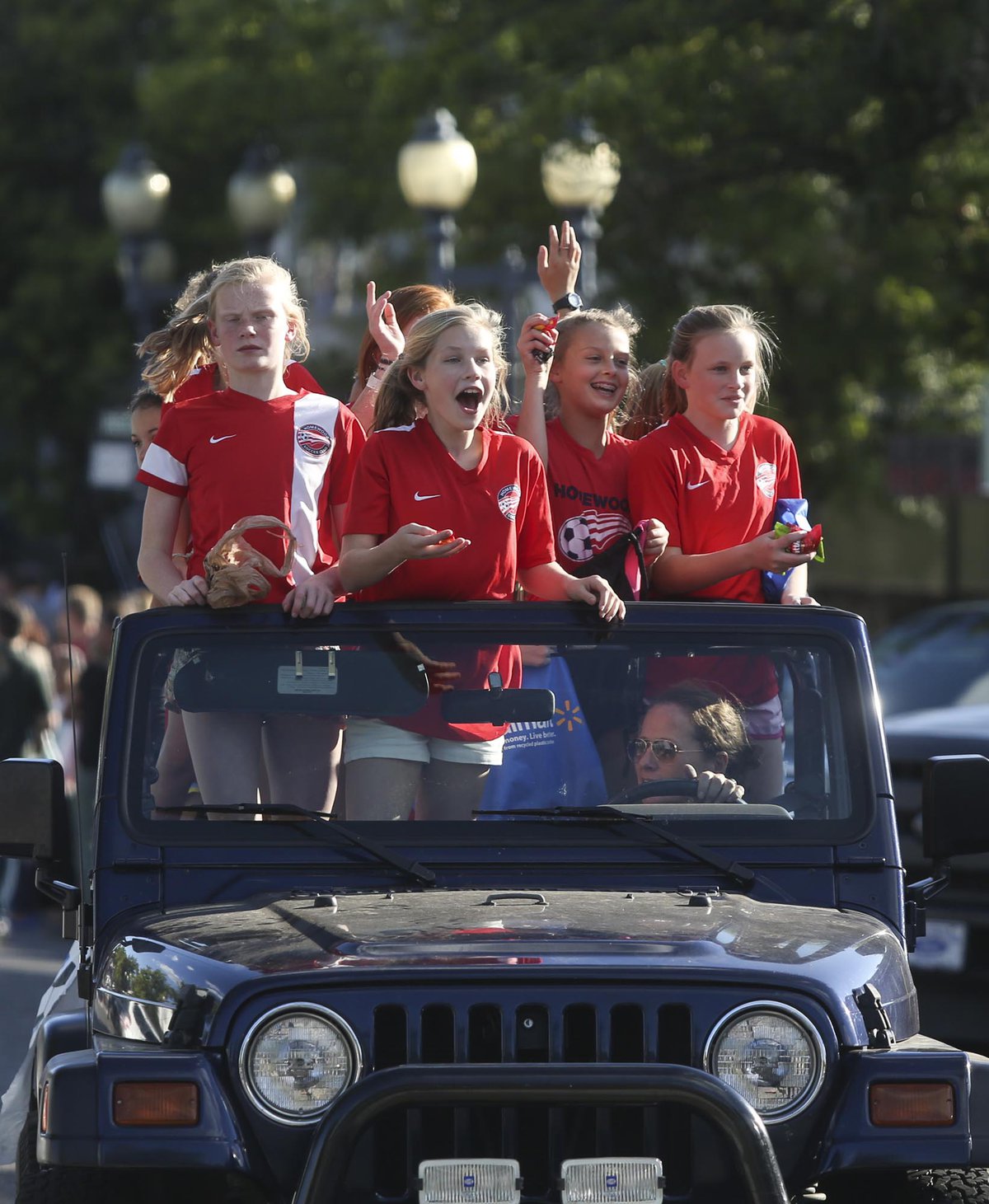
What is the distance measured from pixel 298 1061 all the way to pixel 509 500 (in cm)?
160

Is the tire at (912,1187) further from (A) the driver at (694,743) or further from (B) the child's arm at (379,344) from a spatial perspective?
(B) the child's arm at (379,344)

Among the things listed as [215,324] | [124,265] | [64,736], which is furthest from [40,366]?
[215,324]

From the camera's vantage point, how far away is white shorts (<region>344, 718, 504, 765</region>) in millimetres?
4586

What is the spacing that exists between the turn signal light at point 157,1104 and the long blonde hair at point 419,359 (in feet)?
5.91

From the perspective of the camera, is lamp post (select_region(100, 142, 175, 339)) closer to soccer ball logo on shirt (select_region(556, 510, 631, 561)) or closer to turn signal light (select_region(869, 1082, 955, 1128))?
soccer ball logo on shirt (select_region(556, 510, 631, 561))

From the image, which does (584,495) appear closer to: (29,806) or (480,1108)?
(29,806)

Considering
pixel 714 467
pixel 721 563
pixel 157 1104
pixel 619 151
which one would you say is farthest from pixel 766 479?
pixel 619 151

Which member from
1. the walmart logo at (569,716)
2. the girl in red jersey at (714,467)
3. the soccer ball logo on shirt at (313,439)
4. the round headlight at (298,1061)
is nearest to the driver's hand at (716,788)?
the walmart logo at (569,716)

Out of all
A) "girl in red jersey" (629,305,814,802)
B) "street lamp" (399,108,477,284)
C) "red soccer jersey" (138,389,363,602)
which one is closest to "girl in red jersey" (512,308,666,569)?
"girl in red jersey" (629,305,814,802)

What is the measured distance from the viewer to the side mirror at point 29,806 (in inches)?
179

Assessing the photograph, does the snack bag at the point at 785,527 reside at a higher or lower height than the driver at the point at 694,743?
higher

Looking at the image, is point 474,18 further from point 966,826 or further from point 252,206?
point 966,826

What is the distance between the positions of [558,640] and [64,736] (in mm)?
9879

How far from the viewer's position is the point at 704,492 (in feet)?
17.1
